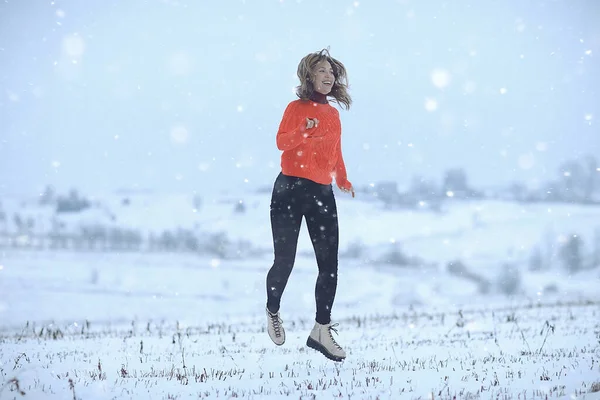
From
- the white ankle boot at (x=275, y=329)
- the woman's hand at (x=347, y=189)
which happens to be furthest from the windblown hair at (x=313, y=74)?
the white ankle boot at (x=275, y=329)

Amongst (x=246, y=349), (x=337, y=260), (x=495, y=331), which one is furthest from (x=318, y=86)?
(x=495, y=331)

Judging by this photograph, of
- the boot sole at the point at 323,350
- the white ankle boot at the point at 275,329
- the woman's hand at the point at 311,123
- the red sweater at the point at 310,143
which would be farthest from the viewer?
the white ankle boot at the point at 275,329

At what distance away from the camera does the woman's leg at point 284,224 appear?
5816 millimetres

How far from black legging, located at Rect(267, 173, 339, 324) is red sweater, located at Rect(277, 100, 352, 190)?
96 mm

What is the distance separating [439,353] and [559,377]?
182 centimetres

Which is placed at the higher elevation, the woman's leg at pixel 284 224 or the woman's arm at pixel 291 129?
the woman's arm at pixel 291 129

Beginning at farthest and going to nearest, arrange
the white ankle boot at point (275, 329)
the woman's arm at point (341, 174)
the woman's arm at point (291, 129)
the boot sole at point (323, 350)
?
the woman's arm at point (341, 174) < the white ankle boot at point (275, 329) < the boot sole at point (323, 350) < the woman's arm at point (291, 129)

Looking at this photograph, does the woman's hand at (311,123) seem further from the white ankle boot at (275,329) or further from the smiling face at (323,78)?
the white ankle boot at (275,329)

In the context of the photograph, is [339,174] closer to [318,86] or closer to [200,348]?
[318,86]

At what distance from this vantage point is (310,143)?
227 inches

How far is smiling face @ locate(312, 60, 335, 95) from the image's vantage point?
19.3 ft

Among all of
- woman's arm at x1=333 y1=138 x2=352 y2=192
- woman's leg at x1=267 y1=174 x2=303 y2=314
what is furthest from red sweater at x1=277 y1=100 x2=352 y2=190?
woman's arm at x1=333 y1=138 x2=352 y2=192

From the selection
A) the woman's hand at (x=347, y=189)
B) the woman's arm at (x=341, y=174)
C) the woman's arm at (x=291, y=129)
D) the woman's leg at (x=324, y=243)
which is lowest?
the woman's leg at (x=324, y=243)

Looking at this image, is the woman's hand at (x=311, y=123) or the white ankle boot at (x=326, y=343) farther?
the white ankle boot at (x=326, y=343)
